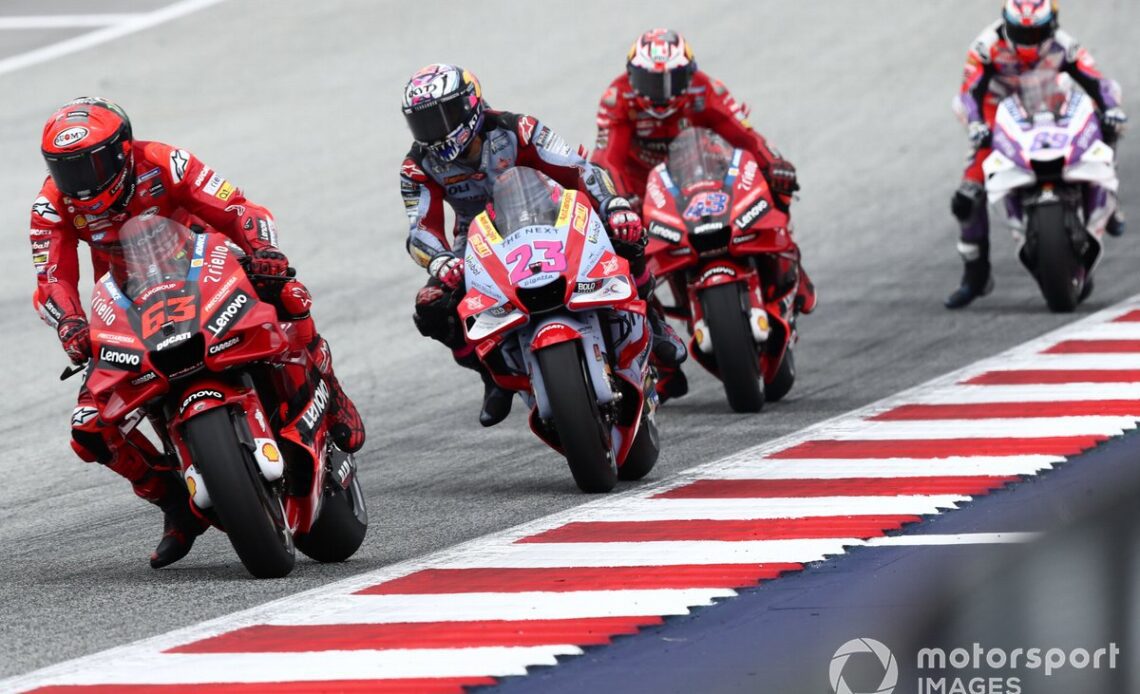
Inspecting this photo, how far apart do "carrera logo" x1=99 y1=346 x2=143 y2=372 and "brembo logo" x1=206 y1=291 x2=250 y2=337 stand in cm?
25

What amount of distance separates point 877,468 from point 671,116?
3.46 metres

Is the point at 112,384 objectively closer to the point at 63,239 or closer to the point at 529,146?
the point at 63,239

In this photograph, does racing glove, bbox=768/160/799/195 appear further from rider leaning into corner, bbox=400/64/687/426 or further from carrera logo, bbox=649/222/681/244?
rider leaning into corner, bbox=400/64/687/426

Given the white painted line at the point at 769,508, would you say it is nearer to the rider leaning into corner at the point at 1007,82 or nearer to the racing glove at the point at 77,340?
the racing glove at the point at 77,340

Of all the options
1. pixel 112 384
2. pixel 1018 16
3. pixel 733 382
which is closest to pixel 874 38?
pixel 1018 16

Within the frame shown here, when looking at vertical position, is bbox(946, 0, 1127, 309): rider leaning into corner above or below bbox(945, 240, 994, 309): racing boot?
above

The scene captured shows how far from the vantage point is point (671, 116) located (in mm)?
11352

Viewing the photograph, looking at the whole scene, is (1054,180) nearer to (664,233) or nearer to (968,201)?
(968,201)

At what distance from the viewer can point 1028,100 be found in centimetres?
1302

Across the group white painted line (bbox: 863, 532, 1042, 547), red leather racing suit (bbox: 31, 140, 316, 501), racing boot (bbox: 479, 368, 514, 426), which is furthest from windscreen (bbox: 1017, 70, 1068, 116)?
red leather racing suit (bbox: 31, 140, 316, 501)

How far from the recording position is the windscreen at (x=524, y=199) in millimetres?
8445

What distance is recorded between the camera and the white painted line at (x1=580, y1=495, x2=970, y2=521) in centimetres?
754

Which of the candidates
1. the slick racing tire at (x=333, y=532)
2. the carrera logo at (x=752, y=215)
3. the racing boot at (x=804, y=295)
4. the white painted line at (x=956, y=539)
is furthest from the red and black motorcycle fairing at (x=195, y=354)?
the racing boot at (x=804, y=295)

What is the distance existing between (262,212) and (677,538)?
1925 millimetres
